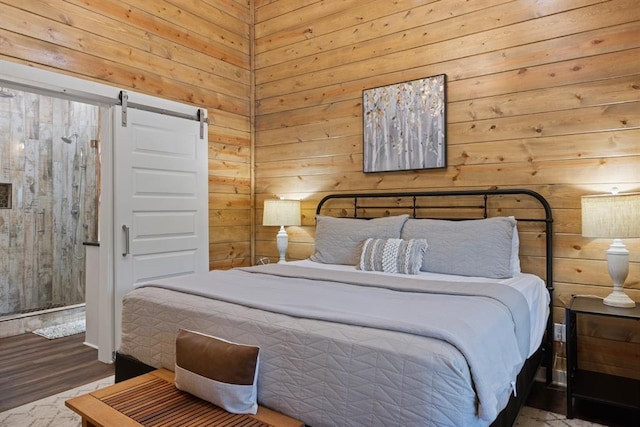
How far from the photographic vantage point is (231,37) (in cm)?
434

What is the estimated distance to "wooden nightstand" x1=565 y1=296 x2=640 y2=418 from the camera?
2273 mm

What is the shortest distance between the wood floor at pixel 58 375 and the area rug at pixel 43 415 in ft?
0.28

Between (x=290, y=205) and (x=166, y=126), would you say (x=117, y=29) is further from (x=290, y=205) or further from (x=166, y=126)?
(x=290, y=205)

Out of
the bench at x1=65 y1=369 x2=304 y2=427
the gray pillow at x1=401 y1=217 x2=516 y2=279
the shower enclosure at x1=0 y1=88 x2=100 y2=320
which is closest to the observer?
the bench at x1=65 y1=369 x2=304 y2=427

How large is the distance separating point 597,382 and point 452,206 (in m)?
1.45

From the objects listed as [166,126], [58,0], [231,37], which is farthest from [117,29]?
[231,37]

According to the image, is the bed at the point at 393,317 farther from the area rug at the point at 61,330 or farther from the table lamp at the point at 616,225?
the area rug at the point at 61,330

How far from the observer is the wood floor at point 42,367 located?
8.86ft

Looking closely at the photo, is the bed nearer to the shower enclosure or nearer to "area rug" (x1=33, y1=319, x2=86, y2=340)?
"area rug" (x1=33, y1=319, x2=86, y2=340)

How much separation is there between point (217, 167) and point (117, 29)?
1.43 meters

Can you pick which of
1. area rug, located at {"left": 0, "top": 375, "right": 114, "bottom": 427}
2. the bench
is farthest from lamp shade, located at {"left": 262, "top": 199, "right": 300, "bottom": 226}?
the bench

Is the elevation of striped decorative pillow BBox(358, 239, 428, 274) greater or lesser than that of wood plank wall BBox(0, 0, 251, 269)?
lesser

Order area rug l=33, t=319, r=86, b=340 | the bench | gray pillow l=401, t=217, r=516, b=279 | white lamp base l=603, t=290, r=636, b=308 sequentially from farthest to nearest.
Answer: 1. area rug l=33, t=319, r=86, b=340
2. gray pillow l=401, t=217, r=516, b=279
3. white lamp base l=603, t=290, r=636, b=308
4. the bench

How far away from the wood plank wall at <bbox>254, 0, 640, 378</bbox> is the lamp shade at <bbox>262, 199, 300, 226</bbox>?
9.0 inches
